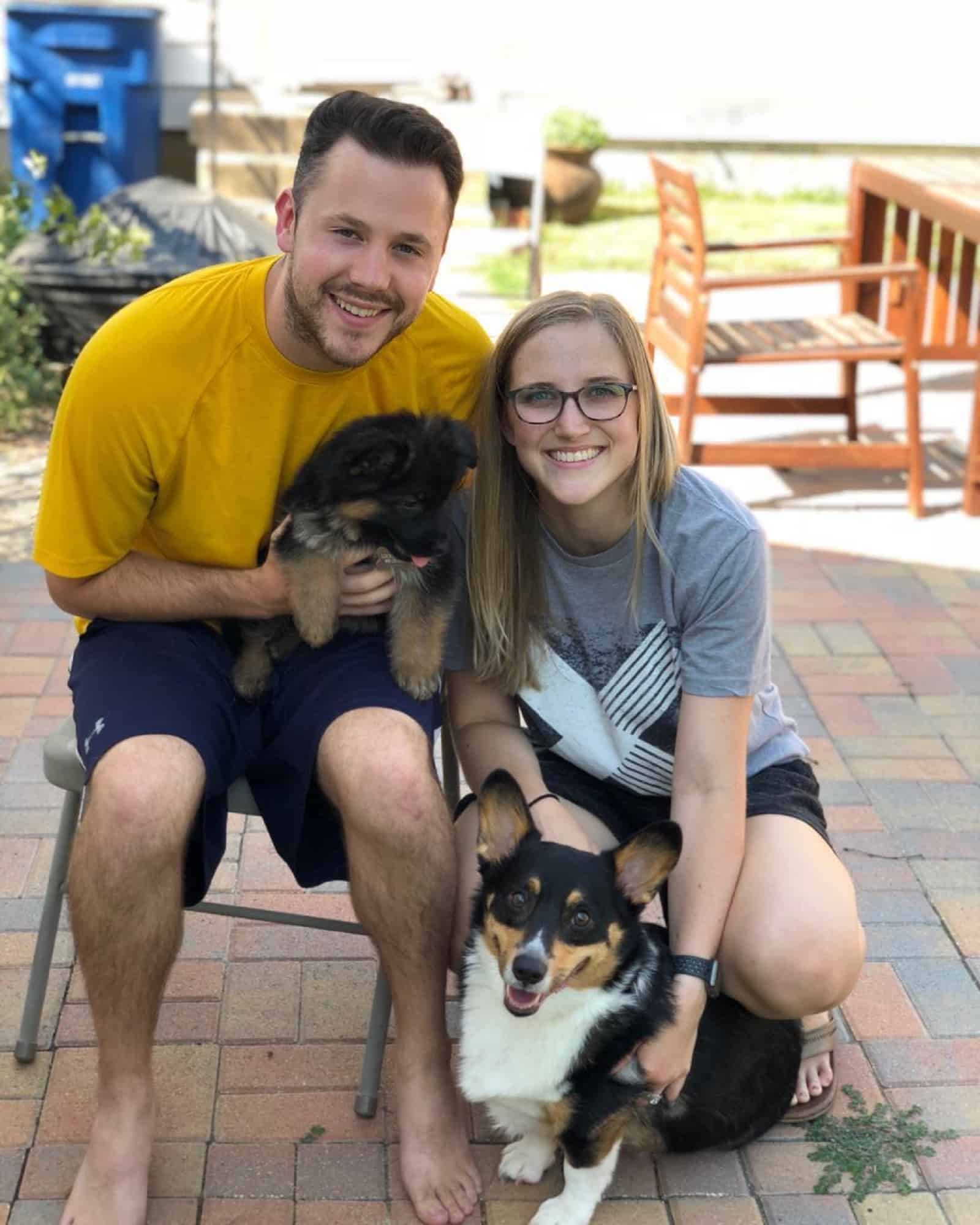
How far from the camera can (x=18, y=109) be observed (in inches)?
400

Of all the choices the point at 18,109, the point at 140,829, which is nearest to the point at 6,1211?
the point at 140,829

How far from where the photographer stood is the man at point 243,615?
2701 mm

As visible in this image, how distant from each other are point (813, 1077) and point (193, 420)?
1811mm

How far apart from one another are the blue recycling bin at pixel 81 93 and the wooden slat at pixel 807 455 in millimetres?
5168

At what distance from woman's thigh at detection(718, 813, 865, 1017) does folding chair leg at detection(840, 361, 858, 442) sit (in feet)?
16.5

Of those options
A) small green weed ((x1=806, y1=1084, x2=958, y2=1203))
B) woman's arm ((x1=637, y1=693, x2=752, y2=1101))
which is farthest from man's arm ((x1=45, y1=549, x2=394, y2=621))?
small green weed ((x1=806, y1=1084, x2=958, y2=1203))

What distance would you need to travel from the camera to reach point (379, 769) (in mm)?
2775

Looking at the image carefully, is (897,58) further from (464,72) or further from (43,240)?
(43,240)

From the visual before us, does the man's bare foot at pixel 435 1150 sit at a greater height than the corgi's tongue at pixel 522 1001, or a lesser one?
lesser

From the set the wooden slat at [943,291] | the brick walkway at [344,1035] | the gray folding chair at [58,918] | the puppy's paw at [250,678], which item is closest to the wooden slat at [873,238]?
the wooden slat at [943,291]

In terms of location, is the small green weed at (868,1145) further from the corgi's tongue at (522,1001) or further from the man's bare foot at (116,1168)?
the man's bare foot at (116,1168)

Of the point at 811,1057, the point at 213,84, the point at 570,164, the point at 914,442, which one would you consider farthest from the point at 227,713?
the point at 570,164

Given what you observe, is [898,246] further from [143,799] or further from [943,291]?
[143,799]

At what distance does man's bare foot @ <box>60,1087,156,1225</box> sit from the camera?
266 cm
